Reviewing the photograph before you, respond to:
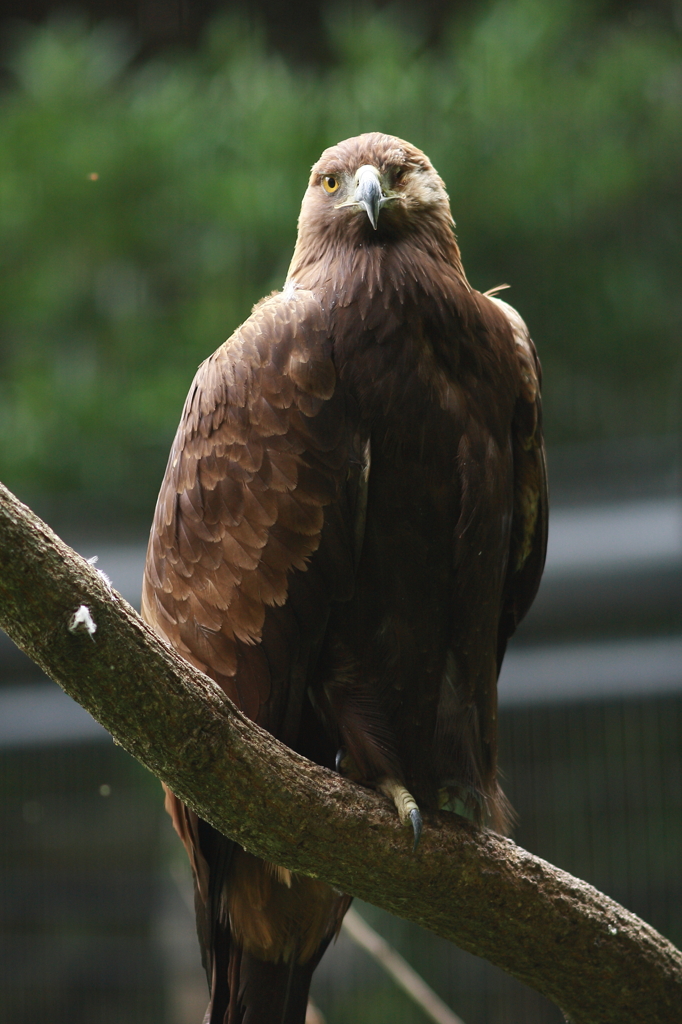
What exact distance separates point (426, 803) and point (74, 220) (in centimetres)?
332

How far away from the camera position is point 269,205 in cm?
404

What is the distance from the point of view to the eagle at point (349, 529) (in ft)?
5.67

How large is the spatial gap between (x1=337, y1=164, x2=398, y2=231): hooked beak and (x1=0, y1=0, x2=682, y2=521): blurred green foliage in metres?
2.11

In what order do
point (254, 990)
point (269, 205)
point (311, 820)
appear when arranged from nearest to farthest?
1. point (311, 820)
2. point (254, 990)
3. point (269, 205)

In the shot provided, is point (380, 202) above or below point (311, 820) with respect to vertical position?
above

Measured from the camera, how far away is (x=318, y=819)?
158 cm

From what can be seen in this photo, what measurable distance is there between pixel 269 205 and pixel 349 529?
261 cm

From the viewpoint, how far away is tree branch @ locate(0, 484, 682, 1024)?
4.15 feet

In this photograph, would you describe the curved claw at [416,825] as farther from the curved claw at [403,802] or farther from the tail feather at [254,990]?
the tail feather at [254,990]

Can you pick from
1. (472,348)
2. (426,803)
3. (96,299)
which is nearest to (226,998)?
(426,803)

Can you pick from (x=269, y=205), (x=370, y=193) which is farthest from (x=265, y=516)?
(x=269, y=205)

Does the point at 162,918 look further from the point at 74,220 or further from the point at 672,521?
the point at 74,220

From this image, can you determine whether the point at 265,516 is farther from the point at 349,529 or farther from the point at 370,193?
the point at 370,193

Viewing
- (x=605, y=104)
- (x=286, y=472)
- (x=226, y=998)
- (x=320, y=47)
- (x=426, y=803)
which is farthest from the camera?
(x=320, y=47)
